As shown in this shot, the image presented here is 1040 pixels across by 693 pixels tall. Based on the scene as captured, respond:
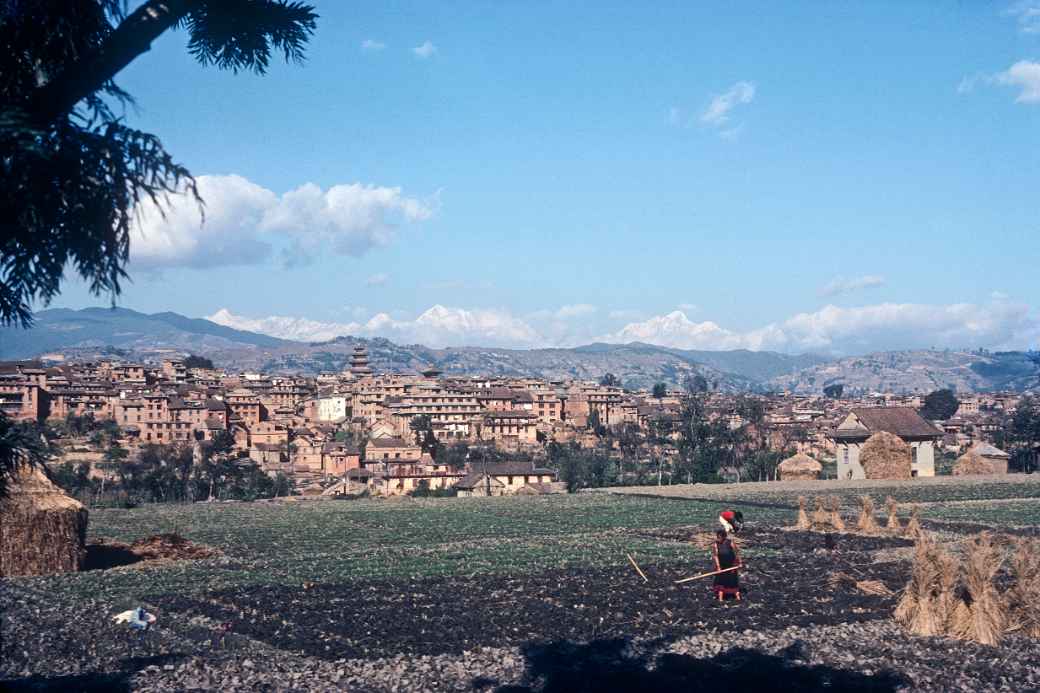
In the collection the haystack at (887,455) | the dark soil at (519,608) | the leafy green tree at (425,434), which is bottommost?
the leafy green tree at (425,434)

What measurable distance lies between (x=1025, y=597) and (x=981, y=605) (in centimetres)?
105

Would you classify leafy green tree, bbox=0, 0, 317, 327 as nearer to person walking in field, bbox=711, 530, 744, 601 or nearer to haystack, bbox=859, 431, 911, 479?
person walking in field, bbox=711, 530, 744, 601

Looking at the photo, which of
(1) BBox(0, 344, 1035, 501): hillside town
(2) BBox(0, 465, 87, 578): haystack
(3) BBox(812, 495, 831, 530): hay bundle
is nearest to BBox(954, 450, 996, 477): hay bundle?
(1) BBox(0, 344, 1035, 501): hillside town

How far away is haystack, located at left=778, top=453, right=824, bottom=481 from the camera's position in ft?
216

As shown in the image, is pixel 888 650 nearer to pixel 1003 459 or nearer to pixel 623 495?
pixel 623 495

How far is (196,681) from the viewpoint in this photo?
37.4 feet

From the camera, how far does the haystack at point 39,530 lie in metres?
21.7

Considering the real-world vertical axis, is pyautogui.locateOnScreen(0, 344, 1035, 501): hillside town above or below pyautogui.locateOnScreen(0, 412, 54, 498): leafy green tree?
below

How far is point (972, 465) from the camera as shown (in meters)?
64.9

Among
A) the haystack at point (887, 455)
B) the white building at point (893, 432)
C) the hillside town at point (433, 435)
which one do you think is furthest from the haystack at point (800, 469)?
the haystack at point (887, 455)

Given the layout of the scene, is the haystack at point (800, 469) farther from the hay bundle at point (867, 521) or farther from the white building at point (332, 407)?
the white building at point (332, 407)

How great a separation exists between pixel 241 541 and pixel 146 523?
1073 centimetres

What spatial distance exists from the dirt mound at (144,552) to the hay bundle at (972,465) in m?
52.8

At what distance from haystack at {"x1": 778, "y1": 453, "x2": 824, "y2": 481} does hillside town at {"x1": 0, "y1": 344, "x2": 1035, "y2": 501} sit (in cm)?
13
